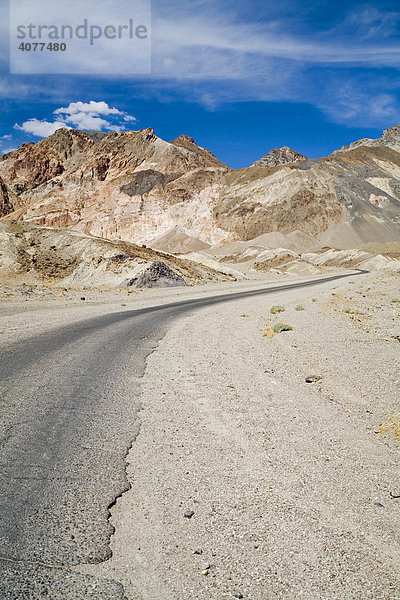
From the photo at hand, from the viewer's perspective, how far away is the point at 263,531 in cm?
312

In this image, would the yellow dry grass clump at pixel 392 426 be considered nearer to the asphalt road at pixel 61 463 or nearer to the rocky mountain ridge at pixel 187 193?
the asphalt road at pixel 61 463

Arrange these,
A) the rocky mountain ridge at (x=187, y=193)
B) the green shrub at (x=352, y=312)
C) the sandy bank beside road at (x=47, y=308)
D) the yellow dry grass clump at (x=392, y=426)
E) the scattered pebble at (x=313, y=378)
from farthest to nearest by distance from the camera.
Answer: the rocky mountain ridge at (x=187, y=193) < the green shrub at (x=352, y=312) < the sandy bank beside road at (x=47, y=308) < the scattered pebble at (x=313, y=378) < the yellow dry grass clump at (x=392, y=426)

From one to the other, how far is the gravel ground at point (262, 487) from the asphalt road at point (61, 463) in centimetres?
19

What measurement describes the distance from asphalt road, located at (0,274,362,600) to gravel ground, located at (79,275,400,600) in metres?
0.19

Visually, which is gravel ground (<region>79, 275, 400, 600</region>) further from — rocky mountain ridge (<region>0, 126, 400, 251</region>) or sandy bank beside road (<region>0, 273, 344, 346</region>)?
rocky mountain ridge (<region>0, 126, 400, 251</region>)

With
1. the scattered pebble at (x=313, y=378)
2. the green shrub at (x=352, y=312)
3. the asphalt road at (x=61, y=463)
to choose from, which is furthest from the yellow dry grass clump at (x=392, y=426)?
the green shrub at (x=352, y=312)

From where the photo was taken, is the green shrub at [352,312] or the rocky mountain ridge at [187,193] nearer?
the green shrub at [352,312]

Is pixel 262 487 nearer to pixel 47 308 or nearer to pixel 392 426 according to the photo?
pixel 392 426

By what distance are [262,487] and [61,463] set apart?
2.17 m

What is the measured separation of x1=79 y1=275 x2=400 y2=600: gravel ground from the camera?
267 centimetres

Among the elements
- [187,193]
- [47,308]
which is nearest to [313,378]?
[47,308]

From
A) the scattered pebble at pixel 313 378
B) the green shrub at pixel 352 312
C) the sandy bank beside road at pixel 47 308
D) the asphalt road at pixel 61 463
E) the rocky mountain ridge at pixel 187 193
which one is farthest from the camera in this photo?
the rocky mountain ridge at pixel 187 193

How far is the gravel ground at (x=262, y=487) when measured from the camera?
267cm

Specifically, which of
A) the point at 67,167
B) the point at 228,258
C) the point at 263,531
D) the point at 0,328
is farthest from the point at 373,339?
the point at 67,167
